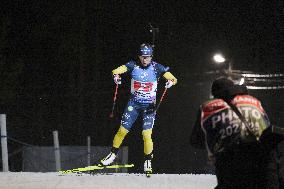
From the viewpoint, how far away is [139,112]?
31.6ft

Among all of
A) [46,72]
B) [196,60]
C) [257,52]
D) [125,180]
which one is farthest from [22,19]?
[125,180]

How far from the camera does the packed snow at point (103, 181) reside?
298 inches

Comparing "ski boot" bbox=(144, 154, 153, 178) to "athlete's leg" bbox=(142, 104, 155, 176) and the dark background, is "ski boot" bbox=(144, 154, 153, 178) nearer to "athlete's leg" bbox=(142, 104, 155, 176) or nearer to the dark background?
"athlete's leg" bbox=(142, 104, 155, 176)

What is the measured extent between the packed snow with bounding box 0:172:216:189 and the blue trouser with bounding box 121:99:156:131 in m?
0.96

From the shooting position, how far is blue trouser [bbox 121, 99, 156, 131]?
939 cm

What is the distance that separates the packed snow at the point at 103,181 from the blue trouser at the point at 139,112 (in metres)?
0.96

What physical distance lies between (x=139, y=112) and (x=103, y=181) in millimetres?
1843

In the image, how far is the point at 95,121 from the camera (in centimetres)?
2522

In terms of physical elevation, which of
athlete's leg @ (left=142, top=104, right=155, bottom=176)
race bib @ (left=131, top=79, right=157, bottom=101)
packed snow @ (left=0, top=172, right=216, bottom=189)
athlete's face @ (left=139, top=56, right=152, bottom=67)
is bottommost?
packed snow @ (left=0, top=172, right=216, bottom=189)

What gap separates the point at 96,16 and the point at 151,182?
77.3ft

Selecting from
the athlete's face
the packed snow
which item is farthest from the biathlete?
the packed snow

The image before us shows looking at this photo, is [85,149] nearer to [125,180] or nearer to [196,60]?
[125,180]

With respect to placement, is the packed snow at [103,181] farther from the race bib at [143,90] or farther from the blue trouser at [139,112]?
the race bib at [143,90]

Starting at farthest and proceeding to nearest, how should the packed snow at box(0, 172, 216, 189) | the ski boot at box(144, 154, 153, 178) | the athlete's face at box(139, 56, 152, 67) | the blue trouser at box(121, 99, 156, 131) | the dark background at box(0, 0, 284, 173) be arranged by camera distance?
the dark background at box(0, 0, 284, 173) → the blue trouser at box(121, 99, 156, 131) → the athlete's face at box(139, 56, 152, 67) → the ski boot at box(144, 154, 153, 178) → the packed snow at box(0, 172, 216, 189)
